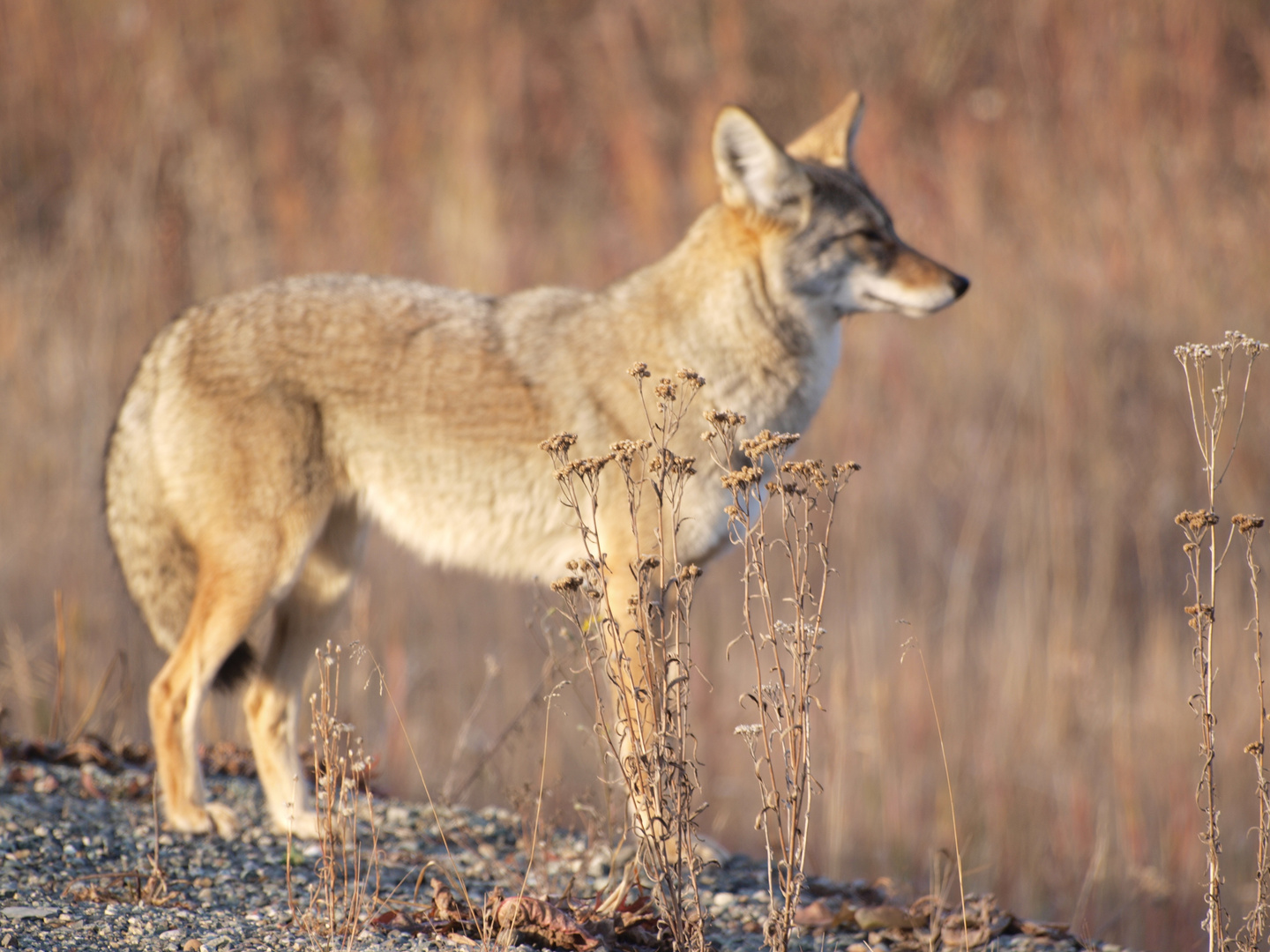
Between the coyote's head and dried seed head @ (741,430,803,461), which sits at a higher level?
the coyote's head

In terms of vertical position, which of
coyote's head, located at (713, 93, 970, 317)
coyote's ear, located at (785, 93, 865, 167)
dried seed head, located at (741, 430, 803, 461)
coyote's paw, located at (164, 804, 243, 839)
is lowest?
coyote's paw, located at (164, 804, 243, 839)

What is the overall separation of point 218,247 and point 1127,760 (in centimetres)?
752

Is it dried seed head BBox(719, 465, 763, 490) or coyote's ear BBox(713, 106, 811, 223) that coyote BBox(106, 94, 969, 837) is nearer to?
coyote's ear BBox(713, 106, 811, 223)

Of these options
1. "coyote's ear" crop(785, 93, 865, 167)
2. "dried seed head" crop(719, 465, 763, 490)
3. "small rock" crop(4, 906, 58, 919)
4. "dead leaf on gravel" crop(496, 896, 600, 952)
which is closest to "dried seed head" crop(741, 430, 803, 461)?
"dried seed head" crop(719, 465, 763, 490)

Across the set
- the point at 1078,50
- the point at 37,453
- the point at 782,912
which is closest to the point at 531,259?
the point at 37,453

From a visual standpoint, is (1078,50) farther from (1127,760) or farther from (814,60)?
(1127,760)

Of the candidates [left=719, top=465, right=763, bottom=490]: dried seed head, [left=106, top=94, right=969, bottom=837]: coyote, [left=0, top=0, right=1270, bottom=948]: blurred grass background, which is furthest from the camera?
[left=0, top=0, right=1270, bottom=948]: blurred grass background

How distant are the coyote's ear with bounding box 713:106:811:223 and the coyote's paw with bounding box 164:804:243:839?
2841mm

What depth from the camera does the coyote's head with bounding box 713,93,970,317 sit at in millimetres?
4488

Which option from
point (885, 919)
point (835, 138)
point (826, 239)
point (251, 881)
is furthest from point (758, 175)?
point (251, 881)

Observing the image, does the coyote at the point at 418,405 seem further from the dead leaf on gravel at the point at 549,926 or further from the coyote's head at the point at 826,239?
the dead leaf on gravel at the point at 549,926

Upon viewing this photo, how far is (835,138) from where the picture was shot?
5.14 metres

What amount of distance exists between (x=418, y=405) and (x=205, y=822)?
1591mm

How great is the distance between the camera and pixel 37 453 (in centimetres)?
761
